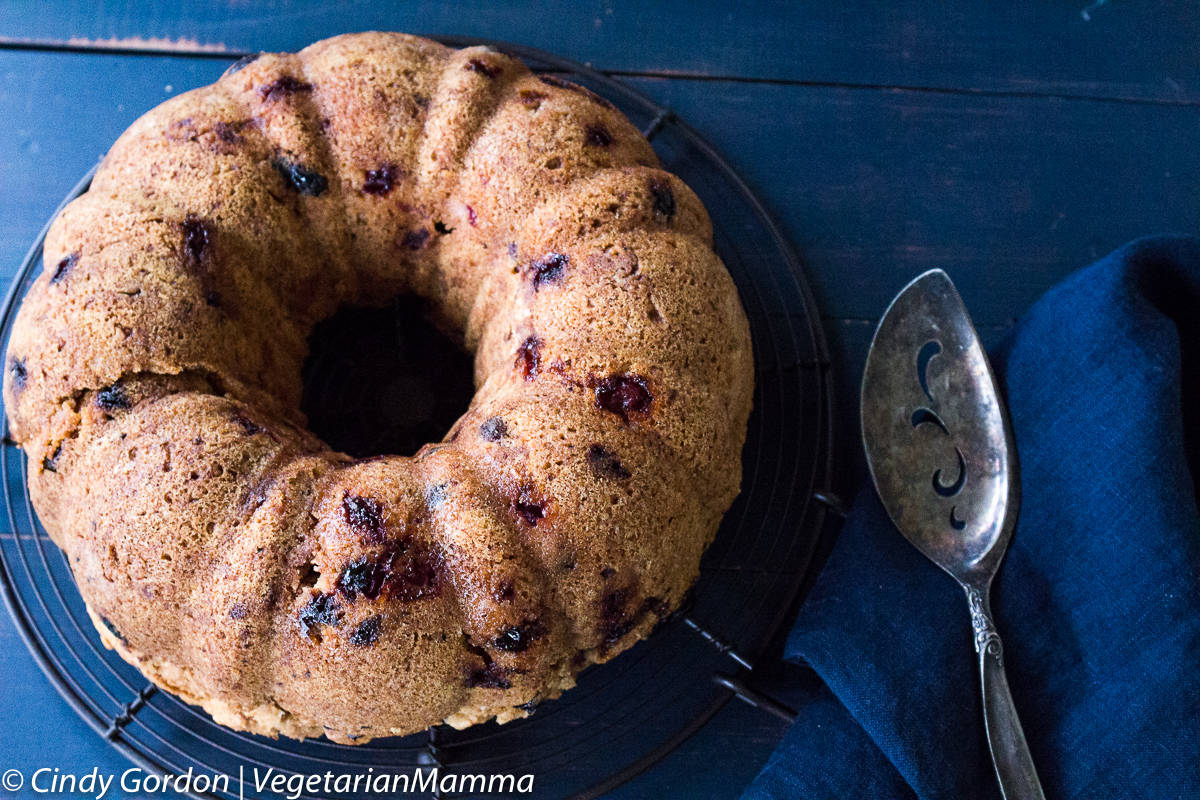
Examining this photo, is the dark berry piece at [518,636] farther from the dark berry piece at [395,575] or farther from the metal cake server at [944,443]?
the metal cake server at [944,443]

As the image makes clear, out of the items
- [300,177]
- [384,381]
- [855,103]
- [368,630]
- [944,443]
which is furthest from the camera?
[855,103]

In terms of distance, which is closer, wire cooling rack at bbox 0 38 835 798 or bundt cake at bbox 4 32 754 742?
bundt cake at bbox 4 32 754 742

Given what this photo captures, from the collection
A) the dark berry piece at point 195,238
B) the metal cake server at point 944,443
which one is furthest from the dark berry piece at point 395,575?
the metal cake server at point 944,443

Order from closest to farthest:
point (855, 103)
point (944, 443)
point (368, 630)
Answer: point (368, 630)
point (944, 443)
point (855, 103)

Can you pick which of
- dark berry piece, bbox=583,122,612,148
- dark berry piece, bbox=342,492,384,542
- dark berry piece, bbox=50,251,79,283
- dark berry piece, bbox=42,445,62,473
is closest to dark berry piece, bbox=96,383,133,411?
dark berry piece, bbox=42,445,62,473

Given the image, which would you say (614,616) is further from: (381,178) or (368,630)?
(381,178)

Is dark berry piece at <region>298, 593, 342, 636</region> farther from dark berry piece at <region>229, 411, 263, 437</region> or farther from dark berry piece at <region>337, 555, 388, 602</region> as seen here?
dark berry piece at <region>229, 411, 263, 437</region>

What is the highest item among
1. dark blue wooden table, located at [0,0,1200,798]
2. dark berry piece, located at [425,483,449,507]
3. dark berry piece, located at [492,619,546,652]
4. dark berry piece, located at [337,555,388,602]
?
dark blue wooden table, located at [0,0,1200,798]

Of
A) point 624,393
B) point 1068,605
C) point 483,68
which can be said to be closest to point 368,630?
point 624,393
